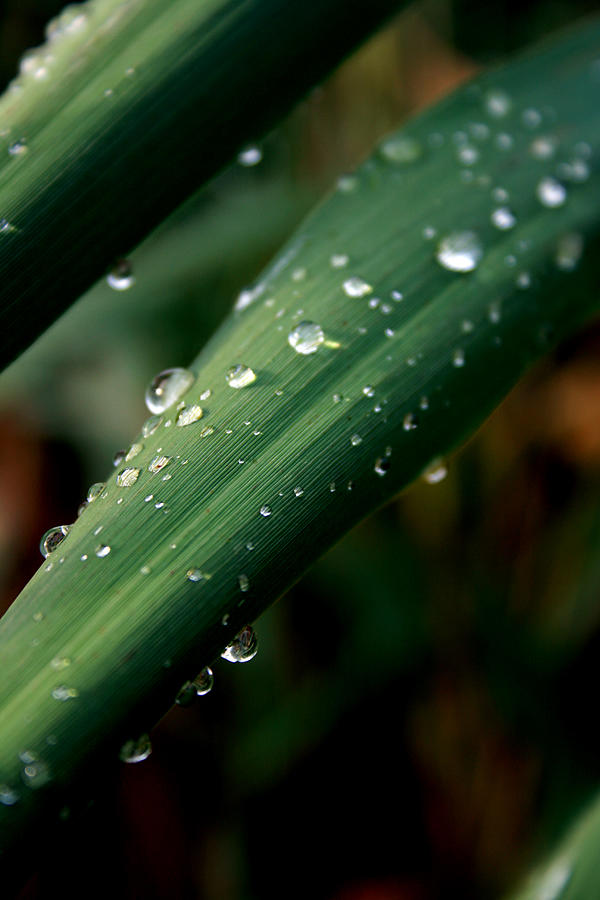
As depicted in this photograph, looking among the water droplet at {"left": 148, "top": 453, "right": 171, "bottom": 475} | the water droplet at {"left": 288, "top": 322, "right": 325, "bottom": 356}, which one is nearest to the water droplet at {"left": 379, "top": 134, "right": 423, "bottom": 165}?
the water droplet at {"left": 288, "top": 322, "right": 325, "bottom": 356}

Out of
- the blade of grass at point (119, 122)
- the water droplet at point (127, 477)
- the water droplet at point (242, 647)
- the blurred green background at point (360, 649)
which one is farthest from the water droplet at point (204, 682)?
the blurred green background at point (360, 649)

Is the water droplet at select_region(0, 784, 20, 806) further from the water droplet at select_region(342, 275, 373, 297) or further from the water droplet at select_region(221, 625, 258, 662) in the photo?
the water droplet at select_region(342, 275, 373, 297)

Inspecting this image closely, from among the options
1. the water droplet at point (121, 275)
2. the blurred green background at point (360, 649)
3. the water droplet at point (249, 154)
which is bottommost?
the blurred green background at point (360, 649)

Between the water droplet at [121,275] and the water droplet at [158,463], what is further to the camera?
the water droplet at [121,275]

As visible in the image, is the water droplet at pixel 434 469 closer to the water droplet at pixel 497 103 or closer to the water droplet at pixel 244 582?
the water droplet at pixel 244 582

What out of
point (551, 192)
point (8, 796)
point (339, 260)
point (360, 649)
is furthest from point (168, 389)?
point (360, 649)

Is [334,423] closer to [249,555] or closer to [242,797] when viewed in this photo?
[249,555]
